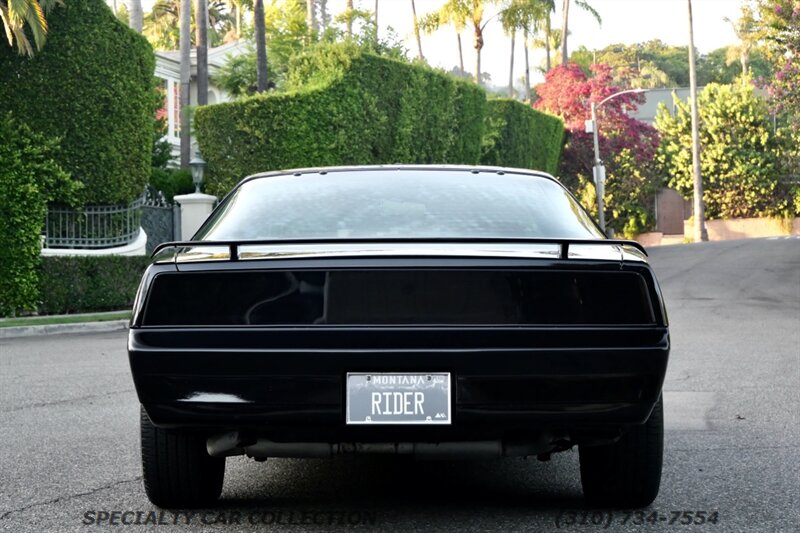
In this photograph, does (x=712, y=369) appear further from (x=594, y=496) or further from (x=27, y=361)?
(x=27, y=361)

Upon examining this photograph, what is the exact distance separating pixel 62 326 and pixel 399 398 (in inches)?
537

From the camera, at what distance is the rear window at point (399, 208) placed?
4.58m

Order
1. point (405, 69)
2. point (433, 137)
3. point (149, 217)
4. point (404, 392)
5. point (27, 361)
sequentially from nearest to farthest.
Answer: point (404, 392), point (27, 361), point (149, 217), point (405, 69), point (433, 137)

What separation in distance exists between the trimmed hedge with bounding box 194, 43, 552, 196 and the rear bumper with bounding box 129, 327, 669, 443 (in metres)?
19.3

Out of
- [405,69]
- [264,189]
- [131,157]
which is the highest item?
[405,69]

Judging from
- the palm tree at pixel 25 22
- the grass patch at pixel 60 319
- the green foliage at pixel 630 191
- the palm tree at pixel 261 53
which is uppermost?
the palm tree at pixel 261 53

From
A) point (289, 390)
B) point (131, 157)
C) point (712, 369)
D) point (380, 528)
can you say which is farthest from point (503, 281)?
point (131, 157)

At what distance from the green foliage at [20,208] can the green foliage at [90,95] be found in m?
0.44

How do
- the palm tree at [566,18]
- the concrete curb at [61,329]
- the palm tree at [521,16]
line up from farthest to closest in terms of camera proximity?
1. the palm tree at [566,18]
2. the palm tree at [521,16]
3. the concrete curb at [61,329]

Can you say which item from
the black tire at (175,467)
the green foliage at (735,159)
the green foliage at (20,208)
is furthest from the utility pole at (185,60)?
the black tire at (175,467)

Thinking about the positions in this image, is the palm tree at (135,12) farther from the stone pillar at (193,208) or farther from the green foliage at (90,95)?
the green foliage at (90,95)

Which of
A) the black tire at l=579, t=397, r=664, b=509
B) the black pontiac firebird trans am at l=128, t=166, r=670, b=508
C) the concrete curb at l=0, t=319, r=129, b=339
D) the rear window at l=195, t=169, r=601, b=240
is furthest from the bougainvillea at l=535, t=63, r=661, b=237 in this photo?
the black pontiac firebird trans am at l=128, t=166, r=670, b=508

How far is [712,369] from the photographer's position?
32.3 ft

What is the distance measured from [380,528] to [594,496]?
3.06ft
